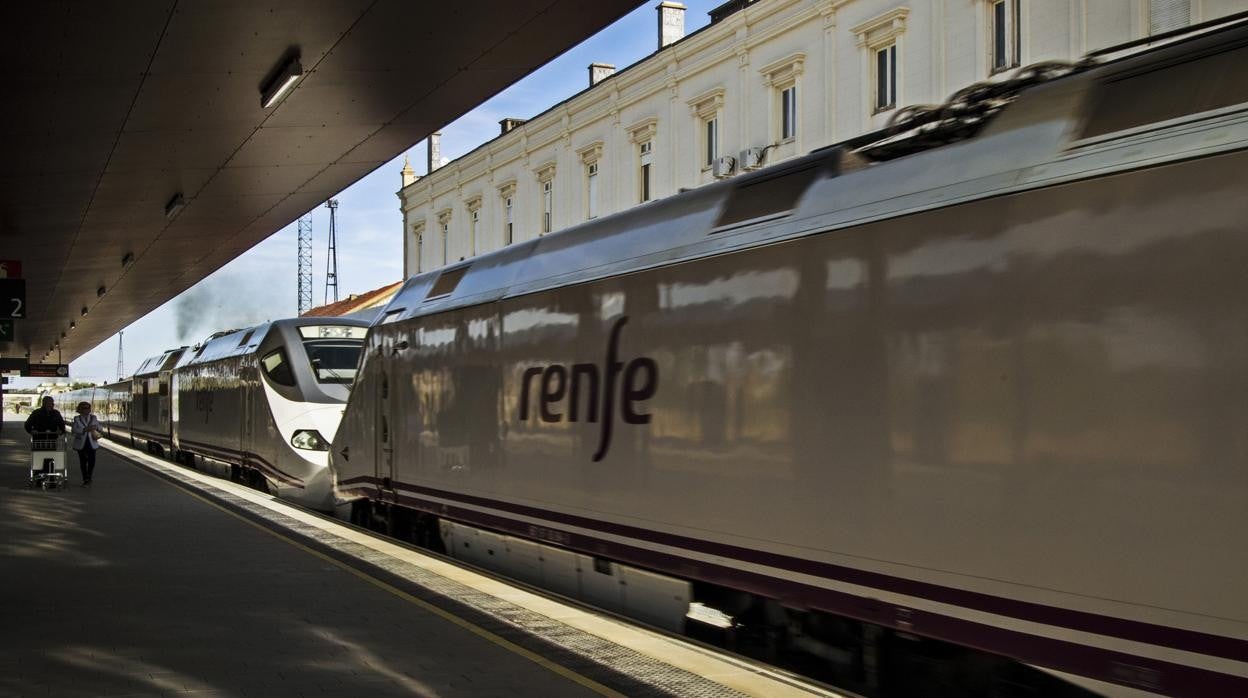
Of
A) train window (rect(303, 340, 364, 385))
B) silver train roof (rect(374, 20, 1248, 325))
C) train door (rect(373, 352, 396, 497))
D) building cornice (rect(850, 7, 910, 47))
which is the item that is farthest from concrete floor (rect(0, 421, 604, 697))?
building cornice (rect(850, 7, 910, 47))

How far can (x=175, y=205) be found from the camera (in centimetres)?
1752

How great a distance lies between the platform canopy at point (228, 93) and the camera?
8.95m

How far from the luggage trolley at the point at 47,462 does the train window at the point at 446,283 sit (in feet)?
39.3

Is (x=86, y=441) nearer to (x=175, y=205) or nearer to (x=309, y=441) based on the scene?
(x=309, y=441)

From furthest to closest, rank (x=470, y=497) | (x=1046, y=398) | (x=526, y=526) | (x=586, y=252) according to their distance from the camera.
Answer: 1. (x=470, y=497)
2. (x=526, y=526)
3. (x=586, y=252)
4. (x=1046, y=398)

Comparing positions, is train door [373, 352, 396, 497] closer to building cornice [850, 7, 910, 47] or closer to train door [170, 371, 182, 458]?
building cornice [850, 7, 910, 47]

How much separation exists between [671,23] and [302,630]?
30.7 meters

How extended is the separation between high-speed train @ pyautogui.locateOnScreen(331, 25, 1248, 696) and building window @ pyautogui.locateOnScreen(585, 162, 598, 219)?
2698 cm

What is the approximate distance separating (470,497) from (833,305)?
5.23 metres

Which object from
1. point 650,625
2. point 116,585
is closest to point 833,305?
point 650,625

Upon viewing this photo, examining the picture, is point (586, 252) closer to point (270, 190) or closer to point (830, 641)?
point (830, 641)

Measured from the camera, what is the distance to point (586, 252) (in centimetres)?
851

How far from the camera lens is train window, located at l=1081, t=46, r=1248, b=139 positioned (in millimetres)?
4168

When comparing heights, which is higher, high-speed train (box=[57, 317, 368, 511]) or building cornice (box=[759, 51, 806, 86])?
building cornice (box=[759, 51, 806, 86])
